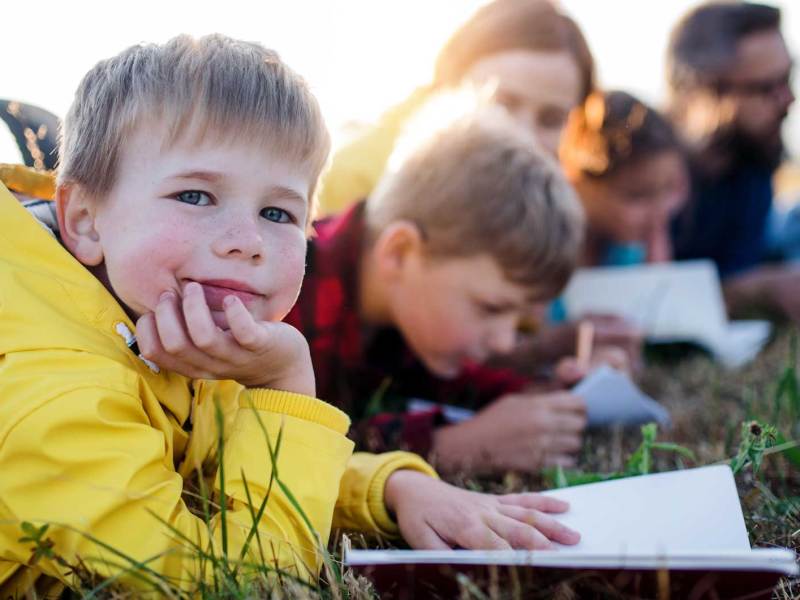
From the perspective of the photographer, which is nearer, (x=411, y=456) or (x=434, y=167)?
(x=411, y=456)

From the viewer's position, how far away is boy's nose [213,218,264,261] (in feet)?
3.85

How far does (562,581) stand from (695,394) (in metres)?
1.86

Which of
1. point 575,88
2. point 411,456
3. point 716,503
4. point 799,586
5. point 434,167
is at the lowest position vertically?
point 799,586

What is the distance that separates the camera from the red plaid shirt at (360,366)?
6.47 feet

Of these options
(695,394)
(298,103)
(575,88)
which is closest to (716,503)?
(298,103)

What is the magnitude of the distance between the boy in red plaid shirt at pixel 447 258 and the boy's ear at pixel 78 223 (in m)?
0.87

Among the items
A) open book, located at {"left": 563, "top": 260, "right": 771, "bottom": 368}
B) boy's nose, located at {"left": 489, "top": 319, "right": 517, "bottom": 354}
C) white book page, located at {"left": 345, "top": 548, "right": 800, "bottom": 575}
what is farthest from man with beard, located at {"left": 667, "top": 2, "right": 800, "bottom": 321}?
white book page, located at {"left": 345, "top": 548, "right": 800, "bottom": 575}

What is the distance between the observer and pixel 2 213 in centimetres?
121

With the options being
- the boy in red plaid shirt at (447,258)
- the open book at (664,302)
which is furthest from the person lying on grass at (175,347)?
the open book at (664,302)

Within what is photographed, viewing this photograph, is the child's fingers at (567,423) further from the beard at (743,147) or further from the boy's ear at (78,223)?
the beard at (743,147)

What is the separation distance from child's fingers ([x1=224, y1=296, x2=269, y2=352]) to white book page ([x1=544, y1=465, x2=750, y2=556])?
0.48 meters

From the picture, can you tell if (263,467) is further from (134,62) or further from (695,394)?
(695,394)

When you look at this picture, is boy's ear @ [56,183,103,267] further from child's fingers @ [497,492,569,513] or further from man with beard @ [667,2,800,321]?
man with beard @ [667,2,800,321]

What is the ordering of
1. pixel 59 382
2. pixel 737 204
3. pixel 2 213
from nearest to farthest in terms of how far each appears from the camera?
pixel 59 382 → pixel 2 213 → pixel 737 204
